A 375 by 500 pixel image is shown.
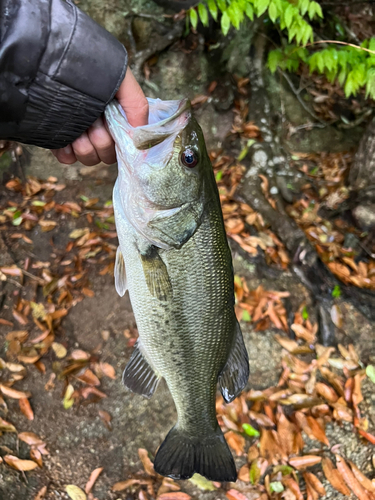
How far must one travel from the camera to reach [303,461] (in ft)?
9.55

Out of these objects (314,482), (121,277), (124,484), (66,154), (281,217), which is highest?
(66,154)

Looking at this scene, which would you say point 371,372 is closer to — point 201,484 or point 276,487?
point 276,487

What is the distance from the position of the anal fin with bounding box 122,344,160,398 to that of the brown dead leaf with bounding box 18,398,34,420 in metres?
1.42

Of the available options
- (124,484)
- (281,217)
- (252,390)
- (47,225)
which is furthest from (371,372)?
(47,225)

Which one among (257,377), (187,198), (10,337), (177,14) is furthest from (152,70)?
(257,377)

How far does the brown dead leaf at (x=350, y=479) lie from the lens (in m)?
2.80

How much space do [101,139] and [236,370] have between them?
153 centimetres

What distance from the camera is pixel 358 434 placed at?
10.2 ft

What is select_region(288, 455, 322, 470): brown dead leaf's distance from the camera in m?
2.90

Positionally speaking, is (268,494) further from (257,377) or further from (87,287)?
(87,287)

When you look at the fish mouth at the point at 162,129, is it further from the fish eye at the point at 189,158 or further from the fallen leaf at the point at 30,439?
the fallen leaf at the point at 30,439

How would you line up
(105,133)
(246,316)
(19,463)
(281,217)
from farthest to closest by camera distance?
(281,217)
(246,316)
(19,463)
(105,133)

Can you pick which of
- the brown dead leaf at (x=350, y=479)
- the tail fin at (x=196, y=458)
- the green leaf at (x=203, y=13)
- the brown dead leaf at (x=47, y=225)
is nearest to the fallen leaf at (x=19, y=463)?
the tail fin at (x=196, y=458)

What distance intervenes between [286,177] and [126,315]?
3159mm
